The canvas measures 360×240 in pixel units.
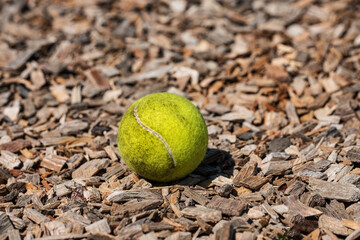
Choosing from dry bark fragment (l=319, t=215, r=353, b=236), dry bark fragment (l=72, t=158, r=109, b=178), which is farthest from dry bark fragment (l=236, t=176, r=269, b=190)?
dry bark fragment (l=72, t=158, r=109, b=178)

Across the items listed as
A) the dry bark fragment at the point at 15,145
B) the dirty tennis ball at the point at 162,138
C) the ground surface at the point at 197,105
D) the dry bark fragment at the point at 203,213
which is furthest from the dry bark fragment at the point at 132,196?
the dry bark fragment at the point at 15,145

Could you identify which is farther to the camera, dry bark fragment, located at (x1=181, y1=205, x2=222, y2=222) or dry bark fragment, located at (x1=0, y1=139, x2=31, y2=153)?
dry bark fragment, located at (x1=0, y1=139, x2=31, y2=153)

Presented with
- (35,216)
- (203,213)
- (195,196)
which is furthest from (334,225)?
(35,216)

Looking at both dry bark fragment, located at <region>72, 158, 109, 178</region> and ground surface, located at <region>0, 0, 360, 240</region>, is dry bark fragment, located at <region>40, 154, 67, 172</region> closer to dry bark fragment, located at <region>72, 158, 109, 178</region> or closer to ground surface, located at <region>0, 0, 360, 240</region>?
ground surface, located at <region>0, 0, 360, 240</region>

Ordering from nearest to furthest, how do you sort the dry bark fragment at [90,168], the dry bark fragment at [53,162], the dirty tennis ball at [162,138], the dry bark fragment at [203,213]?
the dry bark fragment at [203,213], the dirty tennis ball at [162,138], the dry bark fragment at [90,168], the dry bark fragment at [53,162]

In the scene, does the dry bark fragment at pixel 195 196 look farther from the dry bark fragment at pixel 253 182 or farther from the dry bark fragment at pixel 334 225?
the dry bark fragment at pixel 334 225

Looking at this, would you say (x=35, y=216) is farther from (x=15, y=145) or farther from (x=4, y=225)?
(x=15, y=145)

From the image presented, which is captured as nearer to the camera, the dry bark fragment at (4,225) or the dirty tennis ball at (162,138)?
the dry bark fragment at (4,225)

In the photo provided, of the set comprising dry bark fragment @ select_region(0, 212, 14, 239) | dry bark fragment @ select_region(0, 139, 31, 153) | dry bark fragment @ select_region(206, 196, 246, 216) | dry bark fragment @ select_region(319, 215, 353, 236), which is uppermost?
dry bark fragment @ select_region(206, 196, 246, 216)
